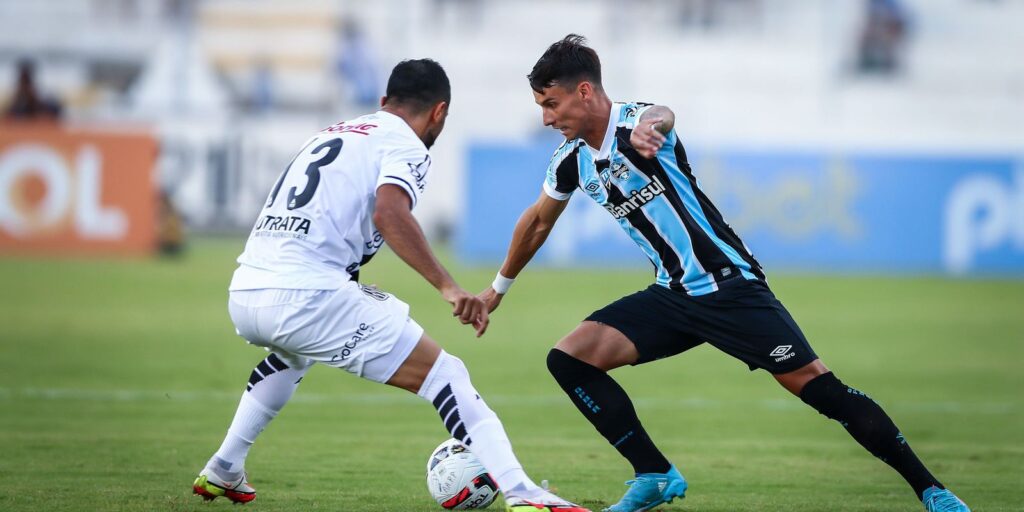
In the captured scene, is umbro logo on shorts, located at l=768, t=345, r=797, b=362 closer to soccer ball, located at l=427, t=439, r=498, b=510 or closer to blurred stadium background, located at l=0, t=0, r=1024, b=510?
blurred stadium background, located at l=0, t=0, r=1024, b=510

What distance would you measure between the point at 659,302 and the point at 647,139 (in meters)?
1.04

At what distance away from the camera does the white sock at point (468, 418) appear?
245 inches

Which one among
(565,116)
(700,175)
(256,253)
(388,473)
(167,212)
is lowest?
(167,212)

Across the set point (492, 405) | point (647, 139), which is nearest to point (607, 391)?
point (647, 139)

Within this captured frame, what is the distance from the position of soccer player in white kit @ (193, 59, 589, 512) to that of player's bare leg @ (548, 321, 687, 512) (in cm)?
73

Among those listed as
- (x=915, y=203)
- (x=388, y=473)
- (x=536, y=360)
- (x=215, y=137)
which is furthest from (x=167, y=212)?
(x=388, y=473)

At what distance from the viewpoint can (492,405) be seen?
11.2 metres

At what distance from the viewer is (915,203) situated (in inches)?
973

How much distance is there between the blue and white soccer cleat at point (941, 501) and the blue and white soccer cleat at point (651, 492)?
1218 millimetres

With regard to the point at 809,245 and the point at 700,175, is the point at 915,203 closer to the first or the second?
the point at 809,245

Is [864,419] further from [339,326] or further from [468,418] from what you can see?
[339,326]

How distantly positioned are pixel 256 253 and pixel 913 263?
20.4 m

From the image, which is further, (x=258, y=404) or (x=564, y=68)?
(x=258, y=404)

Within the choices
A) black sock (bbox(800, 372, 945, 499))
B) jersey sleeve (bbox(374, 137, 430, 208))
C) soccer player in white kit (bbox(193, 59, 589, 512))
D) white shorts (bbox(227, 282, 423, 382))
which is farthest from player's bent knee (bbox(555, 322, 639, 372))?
jersey sleeve (bbox(374, 137, 430, 208))
